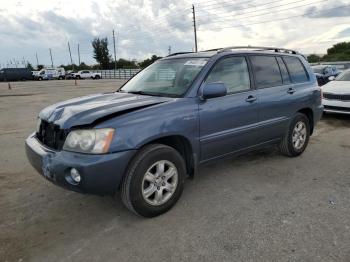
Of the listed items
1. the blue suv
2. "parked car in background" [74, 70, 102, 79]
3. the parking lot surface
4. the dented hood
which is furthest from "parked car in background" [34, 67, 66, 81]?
the dented hood

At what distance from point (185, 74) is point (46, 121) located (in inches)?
66.4

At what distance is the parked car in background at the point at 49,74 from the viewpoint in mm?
50294

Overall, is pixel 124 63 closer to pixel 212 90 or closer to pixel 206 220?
pixel 212 90

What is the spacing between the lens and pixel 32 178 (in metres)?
4.89

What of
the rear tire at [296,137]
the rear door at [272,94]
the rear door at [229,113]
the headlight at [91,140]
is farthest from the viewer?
the rear tire at [296,137]

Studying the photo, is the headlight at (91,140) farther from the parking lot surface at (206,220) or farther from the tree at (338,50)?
the tree at (338,50)

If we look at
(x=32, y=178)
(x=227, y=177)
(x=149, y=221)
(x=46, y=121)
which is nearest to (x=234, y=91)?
(x=227, y=177)

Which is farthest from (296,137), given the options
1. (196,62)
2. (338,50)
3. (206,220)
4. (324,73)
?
(338,50)

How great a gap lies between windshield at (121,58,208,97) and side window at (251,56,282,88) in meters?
0.91

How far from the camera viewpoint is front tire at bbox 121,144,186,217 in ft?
11.2

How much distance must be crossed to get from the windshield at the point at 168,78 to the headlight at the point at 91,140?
1.10 meters

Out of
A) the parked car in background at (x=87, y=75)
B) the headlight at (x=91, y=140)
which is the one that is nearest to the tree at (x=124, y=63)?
the parked car in background at (x=87, y=75)

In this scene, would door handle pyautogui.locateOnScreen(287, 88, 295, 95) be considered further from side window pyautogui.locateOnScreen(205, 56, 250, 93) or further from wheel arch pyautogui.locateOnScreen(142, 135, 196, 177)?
wheel arch pyautogui.locateOnScreen(142, 135, 196, 177)

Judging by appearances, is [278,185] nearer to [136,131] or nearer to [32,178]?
[136,131]
